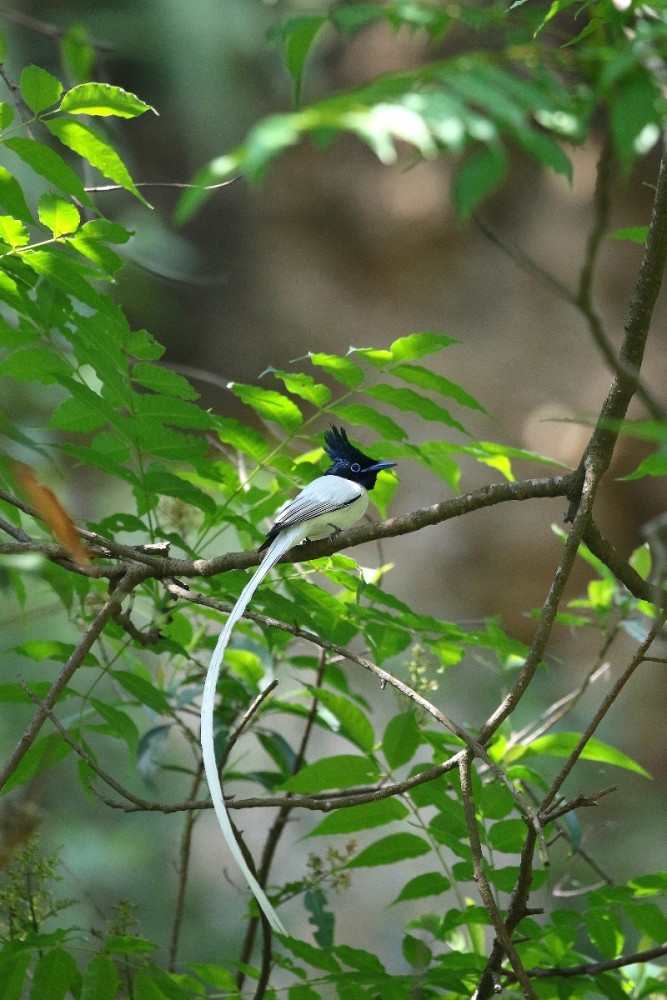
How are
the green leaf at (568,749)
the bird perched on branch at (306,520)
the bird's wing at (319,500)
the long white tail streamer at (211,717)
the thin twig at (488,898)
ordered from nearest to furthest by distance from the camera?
the thin twig at (488,898) → the long white tail streamer at (211,717) → the bird perched on branch at (306,520) → the green leaf at (568,749) → the bird's wing at (319,500)

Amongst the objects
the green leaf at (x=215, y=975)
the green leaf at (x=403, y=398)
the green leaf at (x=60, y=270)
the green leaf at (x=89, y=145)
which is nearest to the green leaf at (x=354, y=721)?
the green leaf at (x=215, y=975)

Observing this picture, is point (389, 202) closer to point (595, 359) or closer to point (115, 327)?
point (595, 359)

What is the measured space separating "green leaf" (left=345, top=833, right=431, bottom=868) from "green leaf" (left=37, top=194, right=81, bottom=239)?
Result: 1.16 m

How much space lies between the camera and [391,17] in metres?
0.95

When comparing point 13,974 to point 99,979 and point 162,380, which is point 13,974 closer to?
point 99,979

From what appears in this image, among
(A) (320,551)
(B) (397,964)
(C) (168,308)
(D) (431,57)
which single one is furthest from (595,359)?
(A) (320,551)

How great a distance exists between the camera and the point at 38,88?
1.65 metres

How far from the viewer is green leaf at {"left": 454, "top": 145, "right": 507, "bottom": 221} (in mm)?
812

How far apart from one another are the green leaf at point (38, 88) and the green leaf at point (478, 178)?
1.03 m

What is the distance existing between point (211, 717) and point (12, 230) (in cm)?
84

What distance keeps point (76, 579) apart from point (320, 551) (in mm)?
428

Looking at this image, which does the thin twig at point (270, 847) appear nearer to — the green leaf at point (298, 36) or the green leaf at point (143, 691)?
the green leaf at point (143, 691)

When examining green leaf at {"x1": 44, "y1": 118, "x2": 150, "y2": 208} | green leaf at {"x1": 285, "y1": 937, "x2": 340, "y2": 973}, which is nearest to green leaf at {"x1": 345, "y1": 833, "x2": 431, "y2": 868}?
green leaf at {"x1": 285, "y1": 937, "x2": 340, "y2": 973}

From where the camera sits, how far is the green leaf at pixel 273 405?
1.84 meters
